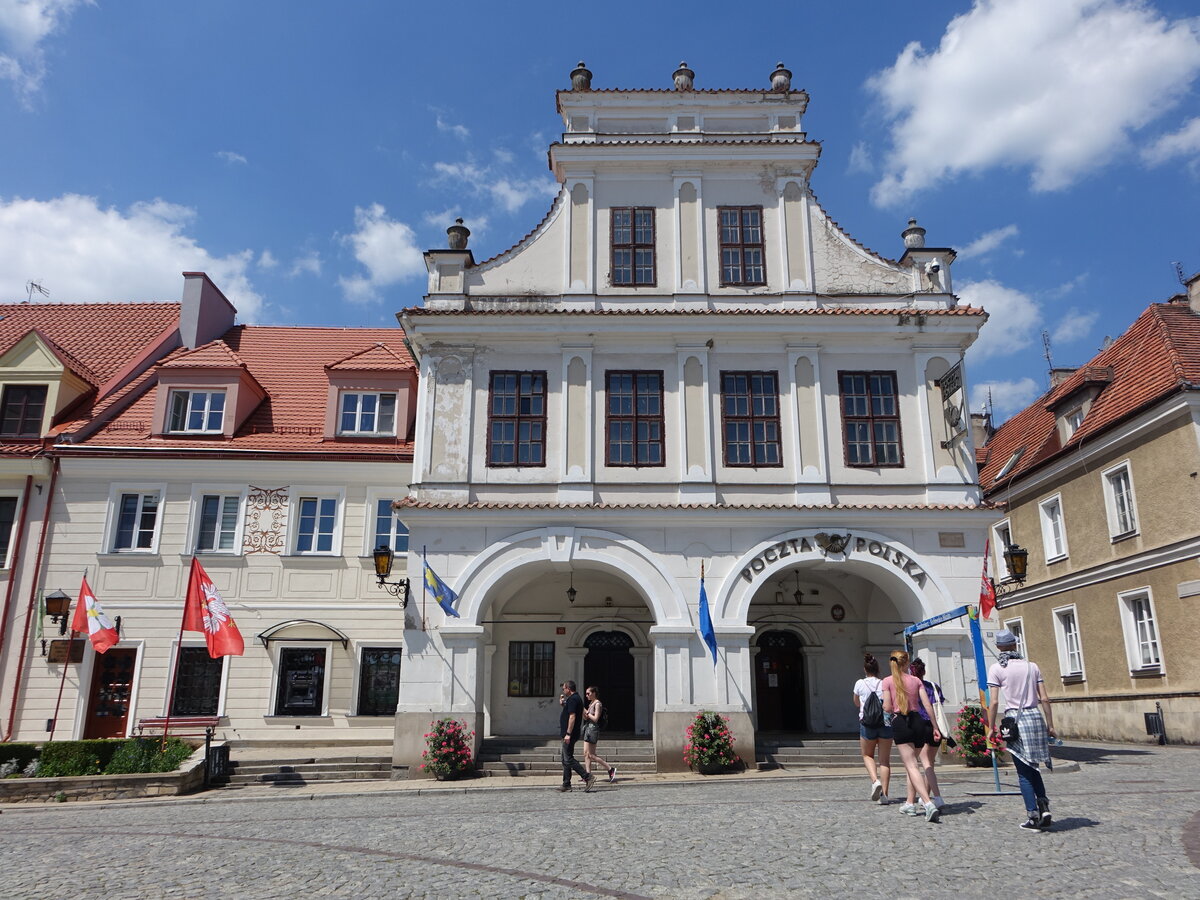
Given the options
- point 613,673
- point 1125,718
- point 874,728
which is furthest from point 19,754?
point 1125,718

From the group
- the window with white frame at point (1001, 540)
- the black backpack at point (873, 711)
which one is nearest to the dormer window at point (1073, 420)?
the window with white frame at point (1001, 540)

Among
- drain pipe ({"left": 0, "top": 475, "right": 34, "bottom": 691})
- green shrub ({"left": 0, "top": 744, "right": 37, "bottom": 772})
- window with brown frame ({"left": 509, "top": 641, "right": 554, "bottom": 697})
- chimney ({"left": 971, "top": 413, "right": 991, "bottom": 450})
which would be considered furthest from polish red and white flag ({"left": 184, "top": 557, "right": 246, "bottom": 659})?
chimney ({"left": 971, "top": 413, "right": 991, "bottom": 450})

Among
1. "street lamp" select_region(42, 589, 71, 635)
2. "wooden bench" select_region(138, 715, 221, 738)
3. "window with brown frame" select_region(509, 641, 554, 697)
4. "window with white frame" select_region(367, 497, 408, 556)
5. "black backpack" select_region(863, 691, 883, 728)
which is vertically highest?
"window with white frame" select_region(367, 497, 408, 556)

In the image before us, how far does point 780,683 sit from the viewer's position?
21125 millimetres

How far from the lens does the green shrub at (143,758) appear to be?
15.7 m

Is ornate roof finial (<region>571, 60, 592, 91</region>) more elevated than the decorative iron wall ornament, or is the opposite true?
ornate roof finial (<region>571, 60, 592, 91</region>)

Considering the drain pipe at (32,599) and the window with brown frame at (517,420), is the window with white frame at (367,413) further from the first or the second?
the drain pipe at (32,599)

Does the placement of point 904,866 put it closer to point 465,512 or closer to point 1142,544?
point 465,512

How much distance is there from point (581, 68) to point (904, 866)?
707 inches

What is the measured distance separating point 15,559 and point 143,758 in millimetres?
7964

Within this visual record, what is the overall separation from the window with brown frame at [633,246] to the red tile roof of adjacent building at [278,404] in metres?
6.48

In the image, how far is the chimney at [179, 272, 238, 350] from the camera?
25500 mm

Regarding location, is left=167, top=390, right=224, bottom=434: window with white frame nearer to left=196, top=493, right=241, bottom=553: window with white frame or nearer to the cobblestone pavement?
left=196, top=493, right=241, bottom=553: window with white frame

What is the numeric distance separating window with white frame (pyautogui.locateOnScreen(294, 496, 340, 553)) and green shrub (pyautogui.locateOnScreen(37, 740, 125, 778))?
254 inches
